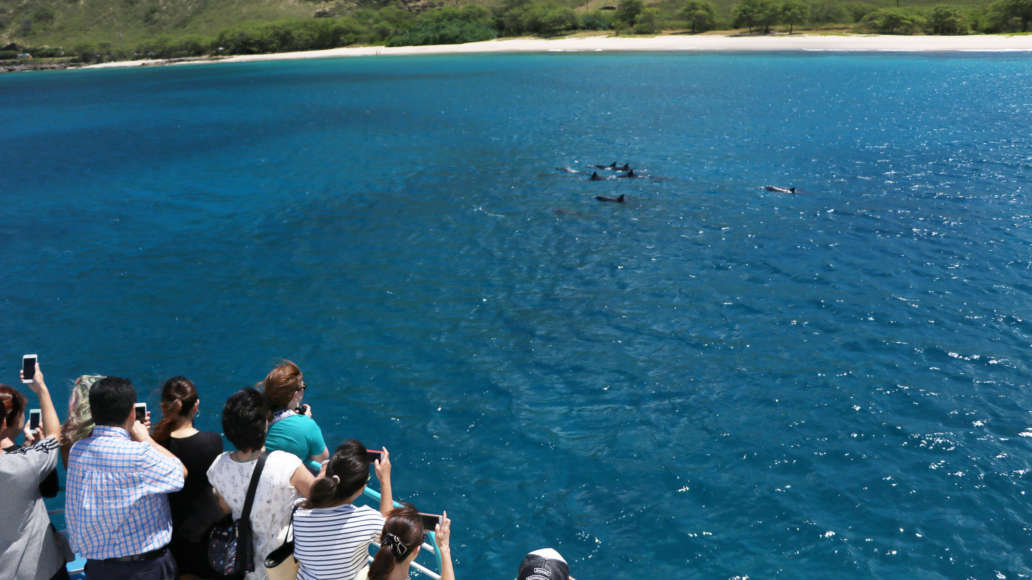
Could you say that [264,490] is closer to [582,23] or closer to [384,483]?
[384,483]

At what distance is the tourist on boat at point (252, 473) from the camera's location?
5004mm

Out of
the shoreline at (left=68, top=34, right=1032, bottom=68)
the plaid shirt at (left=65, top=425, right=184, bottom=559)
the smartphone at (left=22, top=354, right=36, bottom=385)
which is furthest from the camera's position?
the shoreline at (left=68, top=34, right=1032, bottom=68)

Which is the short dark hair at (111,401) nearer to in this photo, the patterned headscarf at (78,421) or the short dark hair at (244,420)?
the patterned headscarf at (78,421)

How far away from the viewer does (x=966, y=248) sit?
18469mm

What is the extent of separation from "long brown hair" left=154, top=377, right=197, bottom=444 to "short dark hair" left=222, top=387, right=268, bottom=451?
1.83ft

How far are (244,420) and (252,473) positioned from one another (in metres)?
0.44

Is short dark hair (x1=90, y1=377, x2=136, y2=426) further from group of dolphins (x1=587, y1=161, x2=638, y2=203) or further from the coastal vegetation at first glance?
the coastal vegetation

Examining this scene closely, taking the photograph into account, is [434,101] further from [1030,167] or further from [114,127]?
[1030,167]

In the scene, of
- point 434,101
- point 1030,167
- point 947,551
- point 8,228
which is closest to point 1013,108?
point 1030,167

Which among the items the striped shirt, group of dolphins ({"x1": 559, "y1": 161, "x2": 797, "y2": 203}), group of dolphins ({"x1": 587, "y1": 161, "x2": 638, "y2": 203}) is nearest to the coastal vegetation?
group of dolphins ({"x1": 559, "y1": 161, "x2": 797, "y2": 203})

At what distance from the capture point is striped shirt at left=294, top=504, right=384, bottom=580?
4.72 m

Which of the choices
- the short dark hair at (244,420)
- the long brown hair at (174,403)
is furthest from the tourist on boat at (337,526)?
the long brown hair at (174,403)

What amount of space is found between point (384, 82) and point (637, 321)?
73.8m

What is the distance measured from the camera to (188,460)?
5.34 meters
